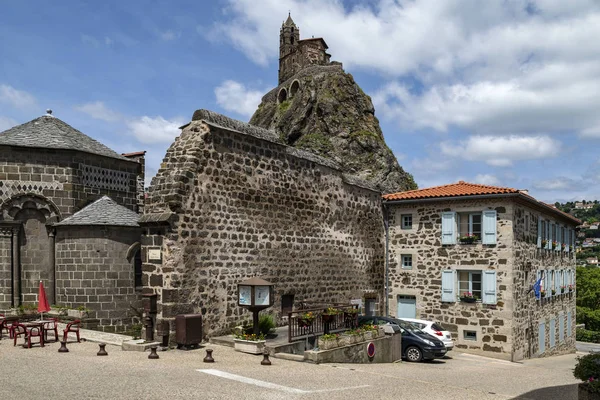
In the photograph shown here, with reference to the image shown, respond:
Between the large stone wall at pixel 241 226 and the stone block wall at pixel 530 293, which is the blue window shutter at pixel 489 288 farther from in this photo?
the large stone wall at pixel 241 226

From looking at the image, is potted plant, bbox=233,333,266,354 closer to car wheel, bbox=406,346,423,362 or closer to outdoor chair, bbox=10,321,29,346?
outdoor chair, bbox=10,321,29,346

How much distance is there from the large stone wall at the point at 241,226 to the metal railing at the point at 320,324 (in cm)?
177

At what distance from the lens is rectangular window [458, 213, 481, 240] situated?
19.9 m

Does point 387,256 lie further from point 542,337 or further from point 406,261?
point 542,337

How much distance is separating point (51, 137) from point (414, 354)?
48.6 ft

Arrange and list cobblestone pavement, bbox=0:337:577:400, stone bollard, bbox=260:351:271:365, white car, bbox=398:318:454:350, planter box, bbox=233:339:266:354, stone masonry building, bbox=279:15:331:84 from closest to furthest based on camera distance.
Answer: cobblestone pavement, bbox=0:337:577:400 → stone bollard, bbox=260:351:271:365 → planter box, bbox=233:339:266:354 → white car, bbox=398:318:454:350 → stone masonry building, bbox=279:15:331:84

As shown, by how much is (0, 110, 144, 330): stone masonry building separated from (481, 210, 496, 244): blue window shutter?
1273 cm

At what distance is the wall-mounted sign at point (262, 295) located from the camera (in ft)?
40.7

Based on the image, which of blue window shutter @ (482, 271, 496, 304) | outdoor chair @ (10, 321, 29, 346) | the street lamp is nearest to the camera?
outdoor chair @ (10, 321, 29, 346)

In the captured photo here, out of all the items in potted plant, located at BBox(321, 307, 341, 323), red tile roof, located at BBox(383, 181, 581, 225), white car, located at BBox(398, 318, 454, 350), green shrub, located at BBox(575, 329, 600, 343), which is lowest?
green shrub, located at BBox(575, 329, 600, 343)

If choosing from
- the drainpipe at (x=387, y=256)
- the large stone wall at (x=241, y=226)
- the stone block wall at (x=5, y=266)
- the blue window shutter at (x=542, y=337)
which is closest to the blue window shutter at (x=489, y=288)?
the drainpipe at (x=387, y=256)

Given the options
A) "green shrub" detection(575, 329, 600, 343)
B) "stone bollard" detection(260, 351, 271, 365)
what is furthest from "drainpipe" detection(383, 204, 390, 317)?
"green shrub" detection(575, 329, 600, 343)

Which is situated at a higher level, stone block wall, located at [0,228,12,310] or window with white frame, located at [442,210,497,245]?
window with white frame, located at [442,210,497,245]

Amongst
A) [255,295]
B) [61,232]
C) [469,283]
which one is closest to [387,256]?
[469,283]
